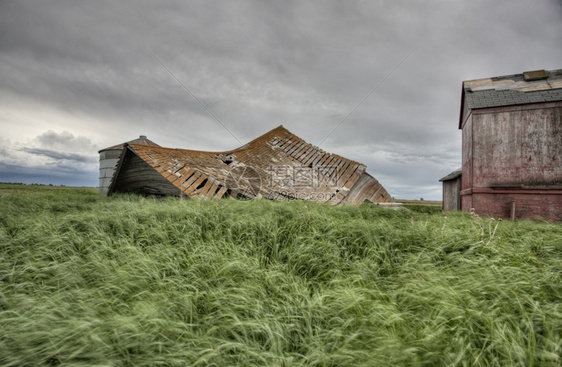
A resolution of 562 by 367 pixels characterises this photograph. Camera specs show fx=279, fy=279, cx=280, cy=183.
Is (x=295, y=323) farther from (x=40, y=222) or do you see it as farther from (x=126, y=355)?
(x=40, y=222)

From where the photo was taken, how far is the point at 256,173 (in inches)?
353

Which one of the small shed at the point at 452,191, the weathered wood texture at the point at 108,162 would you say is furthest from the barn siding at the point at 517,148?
the weathered wood texture at the point at 108,162

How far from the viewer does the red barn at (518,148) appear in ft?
25.8

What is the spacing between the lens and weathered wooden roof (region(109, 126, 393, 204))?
23.8ft

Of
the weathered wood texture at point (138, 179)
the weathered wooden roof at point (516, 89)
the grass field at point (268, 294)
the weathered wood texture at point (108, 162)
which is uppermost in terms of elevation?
the weathered wooden roof at point (516, 89)

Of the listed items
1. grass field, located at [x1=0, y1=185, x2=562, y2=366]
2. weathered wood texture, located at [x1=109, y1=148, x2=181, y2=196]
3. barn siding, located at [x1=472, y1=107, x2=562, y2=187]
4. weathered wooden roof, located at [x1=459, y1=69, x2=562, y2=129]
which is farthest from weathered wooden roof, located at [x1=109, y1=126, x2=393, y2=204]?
weathered wooden roof, located at [x1=459, y1=69, x2=562, y2=129]

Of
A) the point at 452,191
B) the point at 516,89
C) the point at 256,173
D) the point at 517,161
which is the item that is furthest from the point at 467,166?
the point at 256,173

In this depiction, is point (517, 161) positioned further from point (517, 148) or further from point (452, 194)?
point (452, 194)

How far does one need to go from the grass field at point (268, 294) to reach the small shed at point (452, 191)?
980 cm

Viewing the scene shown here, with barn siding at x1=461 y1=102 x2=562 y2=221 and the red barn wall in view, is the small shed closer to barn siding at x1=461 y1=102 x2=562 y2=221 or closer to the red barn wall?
the red barn wall

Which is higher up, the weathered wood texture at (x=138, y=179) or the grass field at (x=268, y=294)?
the weathered wood texture at (x=138, y=179)

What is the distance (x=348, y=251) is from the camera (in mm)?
3582

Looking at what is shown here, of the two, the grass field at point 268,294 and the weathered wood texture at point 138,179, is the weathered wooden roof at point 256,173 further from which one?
the grass field at point 268,294

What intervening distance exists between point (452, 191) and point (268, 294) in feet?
48.6
